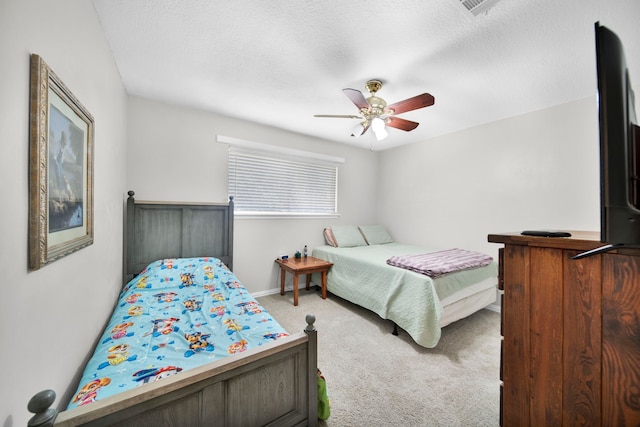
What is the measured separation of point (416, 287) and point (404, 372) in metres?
0.67

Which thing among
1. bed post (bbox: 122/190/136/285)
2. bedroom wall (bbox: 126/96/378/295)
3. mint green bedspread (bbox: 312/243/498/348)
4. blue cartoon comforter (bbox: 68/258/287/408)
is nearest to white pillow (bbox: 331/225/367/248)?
bedroom wall (bbox: 126/96/378/295)

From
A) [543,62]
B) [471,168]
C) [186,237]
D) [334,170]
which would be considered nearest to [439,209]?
[471,168]

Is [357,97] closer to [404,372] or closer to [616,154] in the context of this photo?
[616,154]

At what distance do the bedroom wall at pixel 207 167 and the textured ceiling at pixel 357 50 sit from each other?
0.25 meters

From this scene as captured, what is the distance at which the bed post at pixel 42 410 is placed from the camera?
0.60m

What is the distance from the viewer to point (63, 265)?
1.02 metres

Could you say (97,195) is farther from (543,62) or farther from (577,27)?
(543,62)

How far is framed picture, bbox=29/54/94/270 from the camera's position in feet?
2.56

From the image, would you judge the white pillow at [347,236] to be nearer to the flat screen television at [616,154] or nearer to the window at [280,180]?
the window at [280,180]

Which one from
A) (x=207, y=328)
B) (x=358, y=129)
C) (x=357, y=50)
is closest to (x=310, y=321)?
(x=207, y=328)

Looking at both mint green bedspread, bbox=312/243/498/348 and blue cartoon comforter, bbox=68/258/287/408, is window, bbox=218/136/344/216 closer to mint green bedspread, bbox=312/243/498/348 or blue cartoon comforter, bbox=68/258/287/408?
mint green bedspread, bbox=312/243/498/348

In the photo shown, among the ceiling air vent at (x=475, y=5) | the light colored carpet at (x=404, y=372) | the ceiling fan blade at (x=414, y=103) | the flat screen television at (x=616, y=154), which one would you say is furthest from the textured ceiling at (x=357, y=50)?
the light colored carpet at (x=404, y=372)

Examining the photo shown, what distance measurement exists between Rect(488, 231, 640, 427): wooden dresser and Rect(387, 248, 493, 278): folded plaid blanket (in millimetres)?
Result: 1089

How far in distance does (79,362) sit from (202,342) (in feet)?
1.89
